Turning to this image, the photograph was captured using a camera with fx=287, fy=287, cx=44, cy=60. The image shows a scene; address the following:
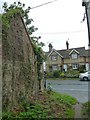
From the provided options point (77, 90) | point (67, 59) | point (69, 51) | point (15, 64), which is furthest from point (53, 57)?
point (15, 64)

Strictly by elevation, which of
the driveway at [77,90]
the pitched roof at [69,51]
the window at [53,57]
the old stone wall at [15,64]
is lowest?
the driveway at [77,90]

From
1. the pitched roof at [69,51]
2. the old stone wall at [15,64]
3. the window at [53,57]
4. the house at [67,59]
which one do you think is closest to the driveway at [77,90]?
the old stone wall at [15,64]

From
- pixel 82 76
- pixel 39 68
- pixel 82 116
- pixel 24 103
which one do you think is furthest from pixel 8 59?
pixel 82 76

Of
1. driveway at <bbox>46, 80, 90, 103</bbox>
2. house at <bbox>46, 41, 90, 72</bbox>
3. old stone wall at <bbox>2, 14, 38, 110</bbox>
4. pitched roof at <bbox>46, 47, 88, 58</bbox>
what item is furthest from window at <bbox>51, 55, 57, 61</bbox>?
old stone wall at <bbox>2, 14, 38, 110</bbox>

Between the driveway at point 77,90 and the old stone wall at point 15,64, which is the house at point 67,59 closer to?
the driveway at point 77,90

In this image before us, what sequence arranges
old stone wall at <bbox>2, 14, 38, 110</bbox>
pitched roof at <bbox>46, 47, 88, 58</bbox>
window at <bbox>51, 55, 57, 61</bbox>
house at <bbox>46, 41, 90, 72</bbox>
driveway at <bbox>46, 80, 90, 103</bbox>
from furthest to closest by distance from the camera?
window at <bbox>51, 55, 57, 61</bbox> → pitched roof at <bbox>46, 47, 88, 58</bbox> → house at <bbox>46, 41, 90, 72</bbox> → driveway at <bbox>46, 80, 90, 103</bbox> → old stone wall at <bbox>2, 14, 38, 110</bbox>

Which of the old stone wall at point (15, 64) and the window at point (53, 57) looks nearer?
the old stone wall at point (15, 64)

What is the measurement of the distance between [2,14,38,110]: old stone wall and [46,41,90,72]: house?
48747mm

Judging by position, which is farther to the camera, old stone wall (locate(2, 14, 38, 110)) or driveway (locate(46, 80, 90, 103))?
driveway (locate(46, 80, 90, 103))

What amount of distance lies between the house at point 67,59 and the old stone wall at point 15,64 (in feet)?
160

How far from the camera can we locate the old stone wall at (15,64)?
27.1ft

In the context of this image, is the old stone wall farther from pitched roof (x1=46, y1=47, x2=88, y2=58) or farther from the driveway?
pitched roof (x1=46, y1=47, x2=88, y2=58)

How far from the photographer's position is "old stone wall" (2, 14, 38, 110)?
827cm

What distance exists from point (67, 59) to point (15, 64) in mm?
55181
